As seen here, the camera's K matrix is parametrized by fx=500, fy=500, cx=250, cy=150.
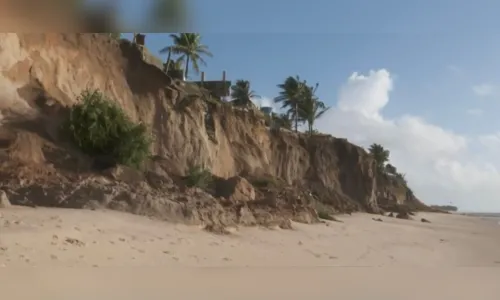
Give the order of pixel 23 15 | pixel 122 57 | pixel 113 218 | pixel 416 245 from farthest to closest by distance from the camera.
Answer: pixel 122 57
pixel 416 245
pixel 113 218
pixel 23 15

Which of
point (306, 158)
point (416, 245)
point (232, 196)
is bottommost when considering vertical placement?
point (416, 245)

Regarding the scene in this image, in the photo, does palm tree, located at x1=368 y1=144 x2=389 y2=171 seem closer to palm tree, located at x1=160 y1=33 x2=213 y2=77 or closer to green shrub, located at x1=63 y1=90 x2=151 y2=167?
palm tree, located at x1=160 y1=33 x2=213 y2=77

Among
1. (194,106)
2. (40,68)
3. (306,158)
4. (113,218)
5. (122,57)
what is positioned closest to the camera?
(113,218)

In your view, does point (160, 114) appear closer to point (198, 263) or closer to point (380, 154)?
point (198, 263)

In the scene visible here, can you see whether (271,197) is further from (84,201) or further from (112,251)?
(112,251)

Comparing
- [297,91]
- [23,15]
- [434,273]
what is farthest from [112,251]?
[297,91]

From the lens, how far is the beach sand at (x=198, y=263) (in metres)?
5.43

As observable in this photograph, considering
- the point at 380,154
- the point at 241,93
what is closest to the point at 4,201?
the point at 241,93

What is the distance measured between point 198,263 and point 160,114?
1791 centimetres

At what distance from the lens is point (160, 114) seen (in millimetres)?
25781

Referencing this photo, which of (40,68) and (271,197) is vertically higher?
(40,68)

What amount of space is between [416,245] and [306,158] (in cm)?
2903

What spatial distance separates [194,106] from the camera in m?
28.6

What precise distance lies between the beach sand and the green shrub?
5.69m
